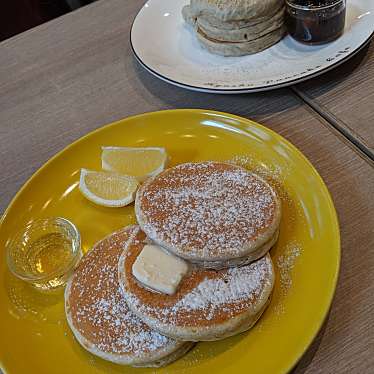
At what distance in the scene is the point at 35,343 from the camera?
40.1 inches

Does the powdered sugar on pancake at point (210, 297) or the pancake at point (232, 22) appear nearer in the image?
the powdered sugar on pancake at point (210, 297)

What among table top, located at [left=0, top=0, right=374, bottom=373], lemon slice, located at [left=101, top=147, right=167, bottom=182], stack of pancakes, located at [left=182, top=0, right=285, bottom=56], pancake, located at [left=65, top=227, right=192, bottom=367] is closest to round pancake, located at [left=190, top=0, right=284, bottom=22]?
stack of pancakes, located at [left=182, top=0, right=285, bottom=56]

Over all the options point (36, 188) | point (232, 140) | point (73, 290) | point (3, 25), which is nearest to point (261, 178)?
point (232, 140)

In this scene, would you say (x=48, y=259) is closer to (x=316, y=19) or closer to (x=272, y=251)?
(x=272, y=251)

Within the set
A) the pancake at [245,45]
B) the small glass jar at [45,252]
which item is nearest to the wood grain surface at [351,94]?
the pancake at [245,45]

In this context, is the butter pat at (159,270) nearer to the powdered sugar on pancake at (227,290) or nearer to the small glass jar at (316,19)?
the powdered sugar on pancake at (227,290)

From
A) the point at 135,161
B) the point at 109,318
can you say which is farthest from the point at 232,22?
the point at 109,318

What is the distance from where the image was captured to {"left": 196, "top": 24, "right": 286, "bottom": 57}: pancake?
4.75ft

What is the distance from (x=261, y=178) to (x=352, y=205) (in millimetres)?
201

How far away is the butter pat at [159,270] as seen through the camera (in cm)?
95

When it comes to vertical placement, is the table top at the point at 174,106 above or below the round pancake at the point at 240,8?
below

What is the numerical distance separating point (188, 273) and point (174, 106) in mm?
616

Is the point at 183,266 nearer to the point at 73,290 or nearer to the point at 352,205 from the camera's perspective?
the point at 73,290

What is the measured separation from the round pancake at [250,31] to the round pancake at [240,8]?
3 centimetres
